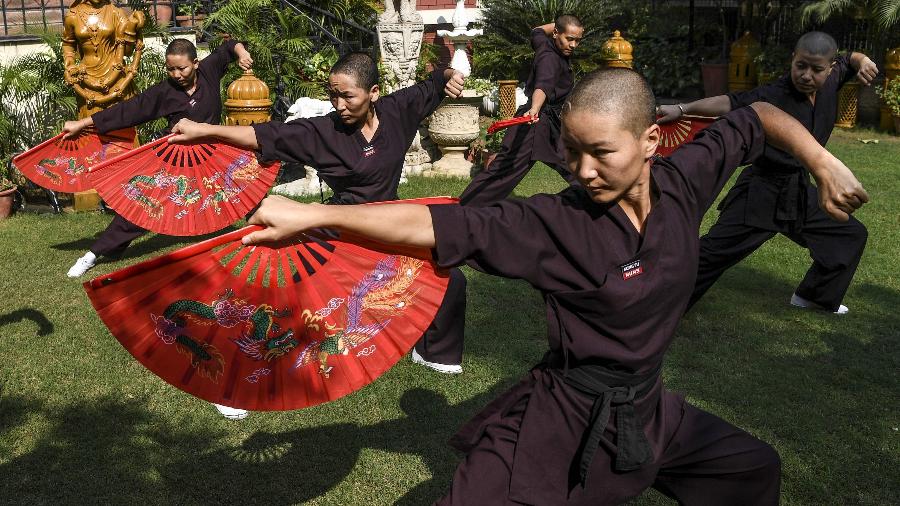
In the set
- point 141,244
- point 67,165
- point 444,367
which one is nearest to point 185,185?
point 67,165

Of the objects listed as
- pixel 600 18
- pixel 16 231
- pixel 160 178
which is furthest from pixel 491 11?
pixel 160 178


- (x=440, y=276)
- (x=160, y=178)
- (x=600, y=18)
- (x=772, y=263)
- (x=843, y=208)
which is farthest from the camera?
(x=600, y=18)

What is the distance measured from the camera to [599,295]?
2.70m

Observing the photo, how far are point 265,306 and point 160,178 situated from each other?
3.26 meters

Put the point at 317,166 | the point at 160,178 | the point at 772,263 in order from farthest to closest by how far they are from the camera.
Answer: the point at 772,263 → the point at 160,178 → the point at 317,166

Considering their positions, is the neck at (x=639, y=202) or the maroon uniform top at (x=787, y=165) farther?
the maroon uniform top at (x=787, y=165)

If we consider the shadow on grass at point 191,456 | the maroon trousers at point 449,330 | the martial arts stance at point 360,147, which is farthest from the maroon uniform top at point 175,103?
the maroon trousers at point 449,330

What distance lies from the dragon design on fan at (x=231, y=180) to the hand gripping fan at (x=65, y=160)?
4.64 feet

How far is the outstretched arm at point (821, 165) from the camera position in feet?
9.28

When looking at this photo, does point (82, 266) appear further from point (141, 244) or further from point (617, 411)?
point (617, 411)

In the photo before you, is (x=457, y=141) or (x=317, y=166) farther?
(x=457, y=141)

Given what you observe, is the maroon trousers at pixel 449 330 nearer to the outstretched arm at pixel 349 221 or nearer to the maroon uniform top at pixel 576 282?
the maroon uniform top at pixel 576 282

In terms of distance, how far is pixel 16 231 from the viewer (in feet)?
29.2

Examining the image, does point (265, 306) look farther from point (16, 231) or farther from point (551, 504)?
point (16, 231)
